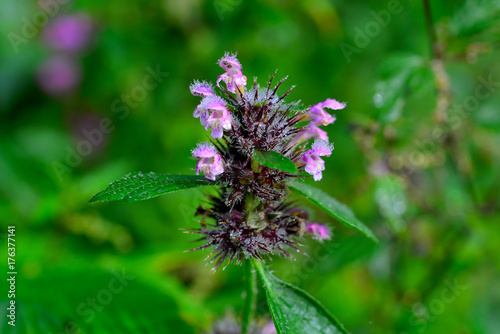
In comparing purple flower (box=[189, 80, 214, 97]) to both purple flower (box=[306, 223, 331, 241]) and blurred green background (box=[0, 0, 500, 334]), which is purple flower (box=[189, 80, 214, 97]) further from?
blurred green background (box=[0, 0, 500, 334])

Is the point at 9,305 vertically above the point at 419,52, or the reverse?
the point at 419,52

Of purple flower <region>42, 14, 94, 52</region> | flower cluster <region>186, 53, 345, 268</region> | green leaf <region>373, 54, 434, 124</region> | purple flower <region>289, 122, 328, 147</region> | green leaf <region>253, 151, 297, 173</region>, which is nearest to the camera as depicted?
green leaf <region>253, 151, 297, 173</region>

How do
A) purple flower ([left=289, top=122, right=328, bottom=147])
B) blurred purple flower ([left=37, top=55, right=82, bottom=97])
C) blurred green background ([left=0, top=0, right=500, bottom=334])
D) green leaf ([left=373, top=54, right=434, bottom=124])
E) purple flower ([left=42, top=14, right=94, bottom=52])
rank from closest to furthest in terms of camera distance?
purple flower ([left=289, top=122, right=328, bottom=147]) < green leaf ([left=373, top=54, right=434, bottom=124]) < blurred green background ([left=0, top=0, right=500, bottom=334]) < blurred purple flower ([left=37, top=55, right=82, bottom=97]) < purple flower ([left=42, top=14, right=94, bottom=52])

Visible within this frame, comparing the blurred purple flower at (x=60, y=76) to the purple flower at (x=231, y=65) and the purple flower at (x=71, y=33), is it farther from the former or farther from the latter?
the purple flower at (x=231, y=65)

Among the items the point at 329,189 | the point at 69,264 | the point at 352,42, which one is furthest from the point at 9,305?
the point at 352,42

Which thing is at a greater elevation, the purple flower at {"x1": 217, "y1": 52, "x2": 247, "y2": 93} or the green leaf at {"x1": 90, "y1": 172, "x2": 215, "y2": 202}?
the purple flower at {"x1": 217, "y1": 52, "x2": 247, "y2": 93}

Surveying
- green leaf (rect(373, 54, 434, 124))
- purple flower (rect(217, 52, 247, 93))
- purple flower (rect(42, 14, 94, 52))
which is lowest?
purple flower (rect(217, 52, 247, 93))

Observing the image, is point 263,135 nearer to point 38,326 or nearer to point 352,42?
point 38,326

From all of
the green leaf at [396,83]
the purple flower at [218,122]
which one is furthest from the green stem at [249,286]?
the green leaf at [396,83]

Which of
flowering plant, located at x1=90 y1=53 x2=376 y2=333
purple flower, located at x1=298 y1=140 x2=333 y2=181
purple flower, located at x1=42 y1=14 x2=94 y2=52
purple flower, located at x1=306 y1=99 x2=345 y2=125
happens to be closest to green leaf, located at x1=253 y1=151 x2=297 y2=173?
flowering plant, located at x1=90 y1=53 x2=376 y2=333
